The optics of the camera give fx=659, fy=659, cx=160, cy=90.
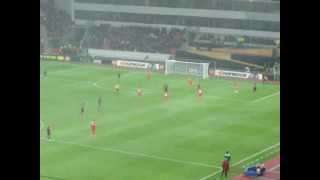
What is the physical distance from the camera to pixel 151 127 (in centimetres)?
867

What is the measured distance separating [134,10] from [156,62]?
80.1 inches

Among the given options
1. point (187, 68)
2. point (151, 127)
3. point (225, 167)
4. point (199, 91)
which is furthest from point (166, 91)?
point (225, 167)

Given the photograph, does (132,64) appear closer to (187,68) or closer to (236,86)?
(187,68)

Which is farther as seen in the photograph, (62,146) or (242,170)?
(62,146)

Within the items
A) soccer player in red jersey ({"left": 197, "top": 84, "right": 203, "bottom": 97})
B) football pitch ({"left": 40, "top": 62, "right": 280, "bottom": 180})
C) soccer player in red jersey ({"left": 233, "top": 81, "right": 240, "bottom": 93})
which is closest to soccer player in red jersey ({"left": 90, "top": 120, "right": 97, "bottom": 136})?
football pitch ({"left": 40, "top": 62, "right": 280, "bottom": 180})

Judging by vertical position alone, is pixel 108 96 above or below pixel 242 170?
above

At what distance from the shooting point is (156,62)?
1278cm

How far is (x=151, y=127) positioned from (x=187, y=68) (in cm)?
377

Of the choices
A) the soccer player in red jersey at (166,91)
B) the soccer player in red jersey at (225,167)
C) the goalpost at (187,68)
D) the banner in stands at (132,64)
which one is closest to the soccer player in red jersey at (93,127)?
Answer: the soccer player in red jersey at (166,91)

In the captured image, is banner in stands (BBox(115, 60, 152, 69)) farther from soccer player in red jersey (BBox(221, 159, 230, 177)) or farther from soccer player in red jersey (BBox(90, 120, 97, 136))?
soccer player in red jersey (BBox(221, 159, 230, 177))

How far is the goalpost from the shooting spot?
468 inches

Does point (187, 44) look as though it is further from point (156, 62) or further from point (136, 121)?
point (136, 121)

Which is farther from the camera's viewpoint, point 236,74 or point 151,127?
point 236,74

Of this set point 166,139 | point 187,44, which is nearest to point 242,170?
point 166,139
